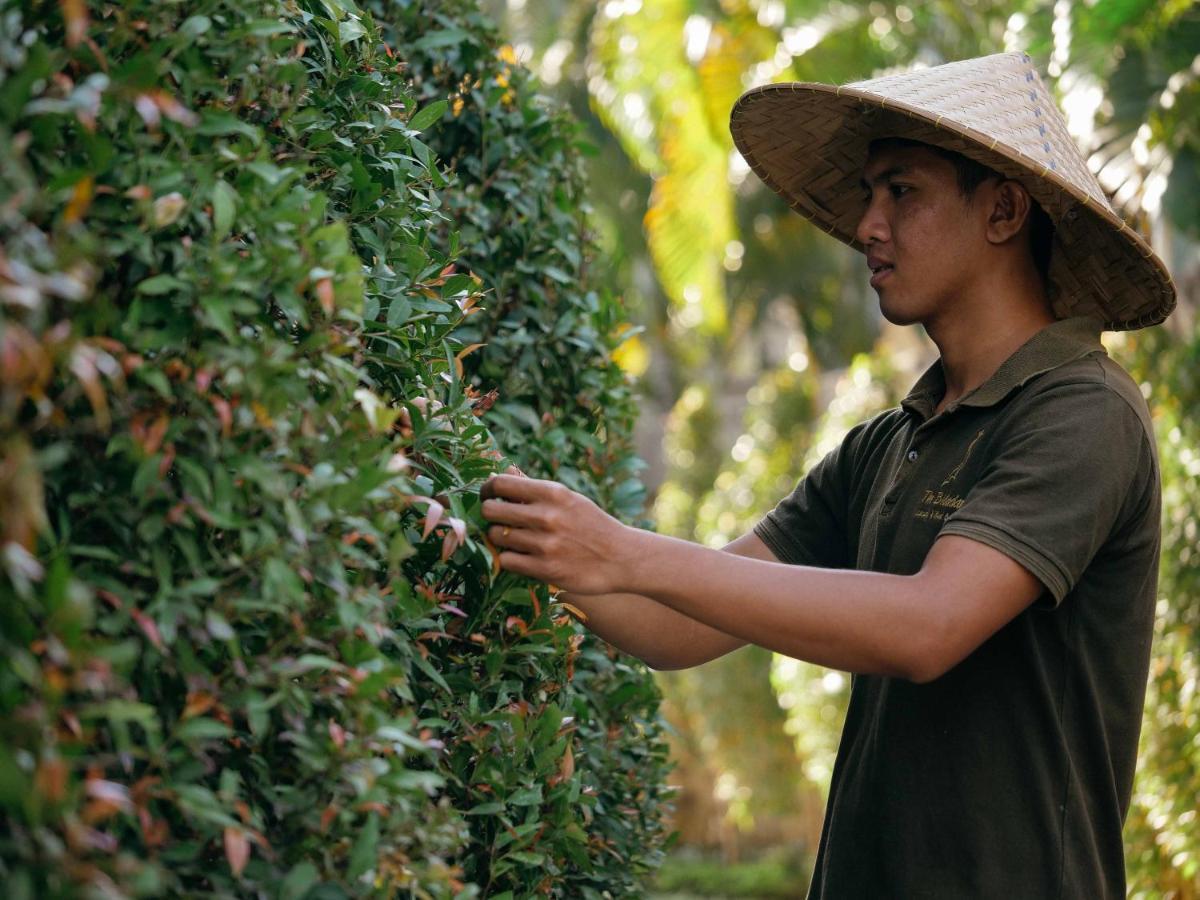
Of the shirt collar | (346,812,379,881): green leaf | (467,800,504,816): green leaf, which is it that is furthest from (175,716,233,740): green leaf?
the shirt collar

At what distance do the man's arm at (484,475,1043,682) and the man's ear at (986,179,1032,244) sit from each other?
796 mm

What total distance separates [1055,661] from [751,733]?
8604 mm

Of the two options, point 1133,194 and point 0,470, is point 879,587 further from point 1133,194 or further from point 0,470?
point 1133,194

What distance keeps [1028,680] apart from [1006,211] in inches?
32.6

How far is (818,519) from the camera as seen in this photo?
2.62m

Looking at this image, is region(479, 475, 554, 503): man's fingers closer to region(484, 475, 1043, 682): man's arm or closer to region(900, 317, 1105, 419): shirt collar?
region(484, 475, 1043, 682): man's arm

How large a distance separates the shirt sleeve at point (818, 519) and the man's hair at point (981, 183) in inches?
19.0

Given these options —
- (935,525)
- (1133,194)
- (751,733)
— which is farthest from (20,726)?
(751,733)

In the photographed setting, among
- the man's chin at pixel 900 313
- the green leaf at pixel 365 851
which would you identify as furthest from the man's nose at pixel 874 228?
the green leaf at pixel 365 851

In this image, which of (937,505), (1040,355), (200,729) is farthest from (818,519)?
(200,729)

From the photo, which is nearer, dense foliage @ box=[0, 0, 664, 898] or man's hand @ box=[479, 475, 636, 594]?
dense foliage @ box=[0, 0, 664, 898]

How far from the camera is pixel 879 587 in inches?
73.0

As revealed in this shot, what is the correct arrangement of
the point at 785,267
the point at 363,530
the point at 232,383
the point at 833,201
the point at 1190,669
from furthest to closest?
the point at 785,267 → the point at 1190,669 → the point at 833,201 → the point at 363,530 → the point at 232,383

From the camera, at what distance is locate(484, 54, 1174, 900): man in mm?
1850
